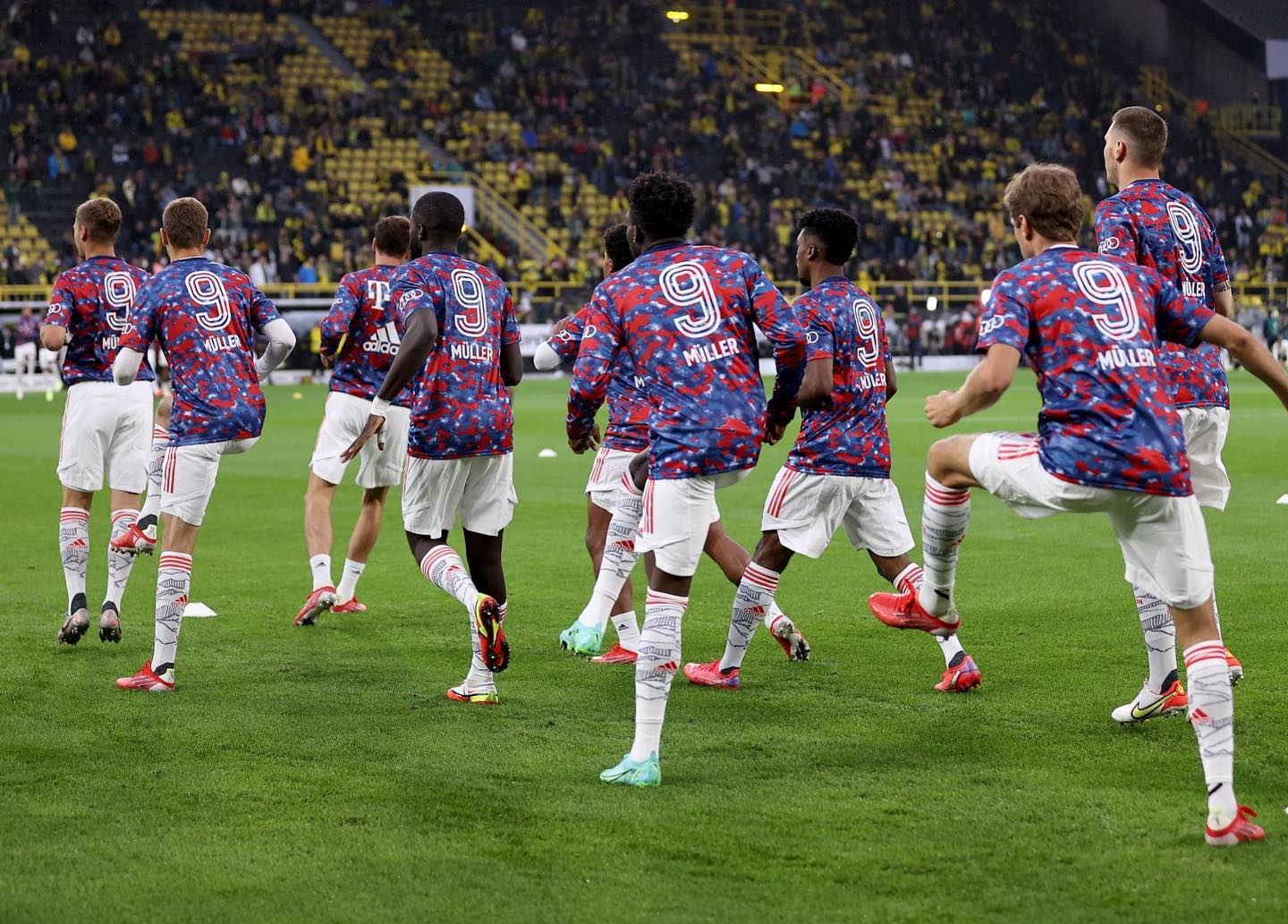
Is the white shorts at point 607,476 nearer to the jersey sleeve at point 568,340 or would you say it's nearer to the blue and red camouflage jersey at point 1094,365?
the jersey sleeve at point 568,340

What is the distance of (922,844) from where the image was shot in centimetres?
466

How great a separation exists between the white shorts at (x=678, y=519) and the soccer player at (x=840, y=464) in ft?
4.02

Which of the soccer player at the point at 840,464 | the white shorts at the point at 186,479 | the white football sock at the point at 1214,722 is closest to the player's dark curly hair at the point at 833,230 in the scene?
the soccer player at the point at 840,464

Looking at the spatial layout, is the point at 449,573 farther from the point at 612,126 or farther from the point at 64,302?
the point at 612,126

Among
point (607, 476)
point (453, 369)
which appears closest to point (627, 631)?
point (607, 476)

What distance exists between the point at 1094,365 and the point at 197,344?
13.8ft

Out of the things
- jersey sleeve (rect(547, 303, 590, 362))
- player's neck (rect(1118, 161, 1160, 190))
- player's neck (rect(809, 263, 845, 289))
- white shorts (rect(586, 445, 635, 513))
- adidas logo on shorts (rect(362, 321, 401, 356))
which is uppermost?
player's neck (rect(1118, 161, 1160, 190))

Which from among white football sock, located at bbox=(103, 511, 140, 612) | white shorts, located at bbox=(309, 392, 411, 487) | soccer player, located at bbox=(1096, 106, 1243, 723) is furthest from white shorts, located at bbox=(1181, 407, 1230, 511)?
white football sock, located at bbox=(103, 511, 140, 612)

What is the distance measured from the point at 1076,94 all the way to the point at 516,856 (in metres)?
55.0

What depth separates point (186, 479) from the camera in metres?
7.15

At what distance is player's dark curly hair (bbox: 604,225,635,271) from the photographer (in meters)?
7.77

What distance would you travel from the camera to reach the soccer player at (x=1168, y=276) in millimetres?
6148

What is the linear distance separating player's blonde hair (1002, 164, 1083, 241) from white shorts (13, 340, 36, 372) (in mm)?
30902

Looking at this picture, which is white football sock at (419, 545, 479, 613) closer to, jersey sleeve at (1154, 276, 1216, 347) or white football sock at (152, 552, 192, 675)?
white football sock at (152, 552, 192, 675)
